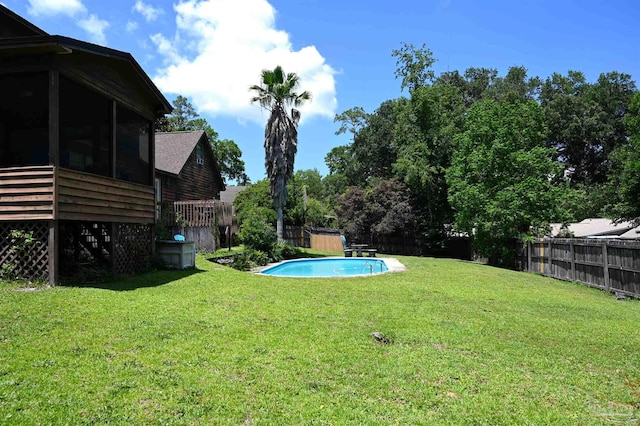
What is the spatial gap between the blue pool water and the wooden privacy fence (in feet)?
20.8

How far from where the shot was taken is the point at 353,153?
130 feet

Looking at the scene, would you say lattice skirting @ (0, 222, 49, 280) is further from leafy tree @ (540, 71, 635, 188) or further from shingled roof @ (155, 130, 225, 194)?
leafy tree @ (540, 71, 635, 188)

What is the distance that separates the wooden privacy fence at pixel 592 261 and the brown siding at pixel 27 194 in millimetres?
13842

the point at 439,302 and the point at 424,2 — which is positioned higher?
the point at 424,2

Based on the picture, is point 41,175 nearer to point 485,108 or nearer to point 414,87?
point 485,108

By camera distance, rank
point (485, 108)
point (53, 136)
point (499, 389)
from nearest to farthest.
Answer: point (499, 389) < point (53, 136) < point (485, 108)

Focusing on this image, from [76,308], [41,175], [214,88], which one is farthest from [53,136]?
[214,88]

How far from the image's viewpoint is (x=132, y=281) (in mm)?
8227

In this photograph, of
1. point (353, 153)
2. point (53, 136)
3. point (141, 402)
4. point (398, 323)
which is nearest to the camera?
point (141, 402)

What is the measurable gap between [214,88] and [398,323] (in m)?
26.6

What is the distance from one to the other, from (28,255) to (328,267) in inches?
535

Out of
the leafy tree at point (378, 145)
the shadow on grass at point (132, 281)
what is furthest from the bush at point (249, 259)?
the leafy tree at point (378, 145)

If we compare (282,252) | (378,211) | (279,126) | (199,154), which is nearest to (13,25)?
(199,154)

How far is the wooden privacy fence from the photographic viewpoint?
10508 millimetres
